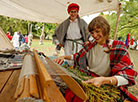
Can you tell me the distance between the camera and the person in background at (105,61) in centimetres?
85

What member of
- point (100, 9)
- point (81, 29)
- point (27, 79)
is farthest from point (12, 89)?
point (100, 9)

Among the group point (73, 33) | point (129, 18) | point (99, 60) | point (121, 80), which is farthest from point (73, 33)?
point (129, 18)

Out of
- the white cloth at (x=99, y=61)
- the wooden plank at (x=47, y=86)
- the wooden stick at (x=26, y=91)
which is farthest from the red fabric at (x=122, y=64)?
the wooden stick at (x=26, y=91)

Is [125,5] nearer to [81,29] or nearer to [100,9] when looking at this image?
[100,9]

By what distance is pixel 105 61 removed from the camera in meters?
1.17

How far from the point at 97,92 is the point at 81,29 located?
6.68 ft

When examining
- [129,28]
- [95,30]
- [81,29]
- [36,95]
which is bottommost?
[36,95]

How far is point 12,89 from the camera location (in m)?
0.72

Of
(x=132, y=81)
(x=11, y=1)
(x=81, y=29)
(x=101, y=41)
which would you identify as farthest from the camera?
(x=11, y=1)

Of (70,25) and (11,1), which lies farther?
(11,1)

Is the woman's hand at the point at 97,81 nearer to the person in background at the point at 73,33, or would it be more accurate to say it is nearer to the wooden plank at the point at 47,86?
the wooden plank at the point at 47,86

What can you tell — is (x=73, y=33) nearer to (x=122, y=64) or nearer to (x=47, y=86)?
(x=122, y=64)

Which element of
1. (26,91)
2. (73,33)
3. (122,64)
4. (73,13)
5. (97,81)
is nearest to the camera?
(26,91)

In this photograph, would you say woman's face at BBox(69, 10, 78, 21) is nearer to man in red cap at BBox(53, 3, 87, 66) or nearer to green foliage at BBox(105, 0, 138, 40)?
man in red cap at BBox(53, 3, 87, 66)
